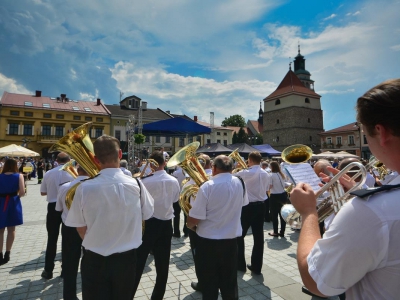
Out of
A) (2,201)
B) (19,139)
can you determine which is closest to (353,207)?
(2,201)

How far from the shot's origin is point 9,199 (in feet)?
16.0

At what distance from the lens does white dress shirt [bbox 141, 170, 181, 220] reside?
152 inches

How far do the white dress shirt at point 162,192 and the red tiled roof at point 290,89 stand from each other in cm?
5397

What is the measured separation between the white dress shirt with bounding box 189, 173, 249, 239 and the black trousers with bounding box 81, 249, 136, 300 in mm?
1038

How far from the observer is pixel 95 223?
8.08 ft

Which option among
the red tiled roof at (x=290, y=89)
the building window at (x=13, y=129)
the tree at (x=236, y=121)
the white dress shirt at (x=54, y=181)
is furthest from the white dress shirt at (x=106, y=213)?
the tree at (x=236, y=121)

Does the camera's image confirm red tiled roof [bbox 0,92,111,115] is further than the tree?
No

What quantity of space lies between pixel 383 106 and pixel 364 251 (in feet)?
1.94

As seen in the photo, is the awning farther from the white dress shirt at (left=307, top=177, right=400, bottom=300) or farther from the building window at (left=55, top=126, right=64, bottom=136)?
the building window at (left=55, top=126, right=64, bottom=136)

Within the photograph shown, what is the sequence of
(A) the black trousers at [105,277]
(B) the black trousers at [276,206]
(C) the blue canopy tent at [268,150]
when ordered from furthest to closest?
(C) the blue canopy tent at [268,150], (B) the black trousers at [276,206], (A) the black trousers at [105,277]

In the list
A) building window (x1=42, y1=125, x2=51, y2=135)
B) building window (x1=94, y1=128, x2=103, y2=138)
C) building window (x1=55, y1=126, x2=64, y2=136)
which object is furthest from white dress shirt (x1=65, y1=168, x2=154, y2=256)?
building window (x1=42, y1=125, x2=51, y2=135)

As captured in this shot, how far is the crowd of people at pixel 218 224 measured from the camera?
99 cm

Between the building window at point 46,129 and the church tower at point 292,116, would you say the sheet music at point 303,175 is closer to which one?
the building window at point 46,129

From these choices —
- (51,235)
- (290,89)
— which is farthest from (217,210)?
(290,89)
